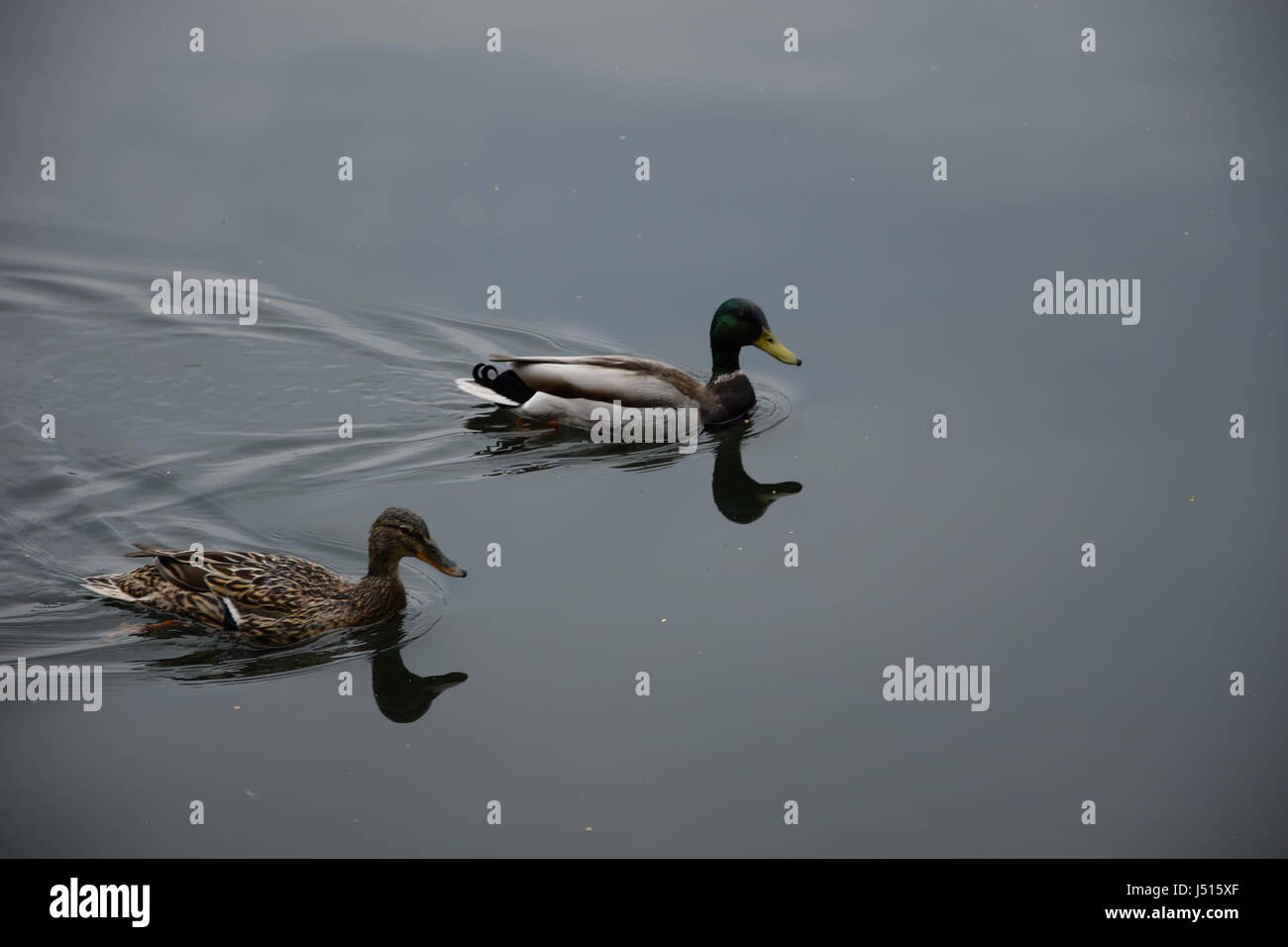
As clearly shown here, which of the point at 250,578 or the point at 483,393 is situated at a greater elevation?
the point at 483,393

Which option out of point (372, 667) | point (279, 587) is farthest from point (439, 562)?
point (279, 587)

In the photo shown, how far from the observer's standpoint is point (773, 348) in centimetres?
1426

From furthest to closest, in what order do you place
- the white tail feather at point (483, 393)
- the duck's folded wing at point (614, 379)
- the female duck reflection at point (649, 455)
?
the white tail feather at point (483, 393) < the duck's folded wing at point (614, 379) < the female duck reflection at point (649, 455)

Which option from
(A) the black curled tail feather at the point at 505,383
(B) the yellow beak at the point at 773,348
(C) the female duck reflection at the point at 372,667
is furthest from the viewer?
(A) the black curled tail feather at the point at 505,383

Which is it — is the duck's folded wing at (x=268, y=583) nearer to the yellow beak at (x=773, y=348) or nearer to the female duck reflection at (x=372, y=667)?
the female duck reflection at (x=372, y=667)

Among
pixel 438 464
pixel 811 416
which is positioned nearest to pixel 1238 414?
pixel 811 416

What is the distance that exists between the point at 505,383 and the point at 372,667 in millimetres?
4476

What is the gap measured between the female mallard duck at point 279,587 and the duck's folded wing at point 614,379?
3621 millimetres

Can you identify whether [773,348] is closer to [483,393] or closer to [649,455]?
[649,455]

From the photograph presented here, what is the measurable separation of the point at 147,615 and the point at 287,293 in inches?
205

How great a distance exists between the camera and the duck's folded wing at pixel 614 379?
14000 mm

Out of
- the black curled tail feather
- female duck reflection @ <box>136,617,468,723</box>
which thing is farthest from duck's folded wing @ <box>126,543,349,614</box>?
the black curled tail feather

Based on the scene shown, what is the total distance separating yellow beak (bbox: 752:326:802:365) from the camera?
1420 cm

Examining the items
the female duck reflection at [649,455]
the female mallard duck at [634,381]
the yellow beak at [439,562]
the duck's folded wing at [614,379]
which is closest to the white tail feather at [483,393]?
the female mallard duck at [634,381]
